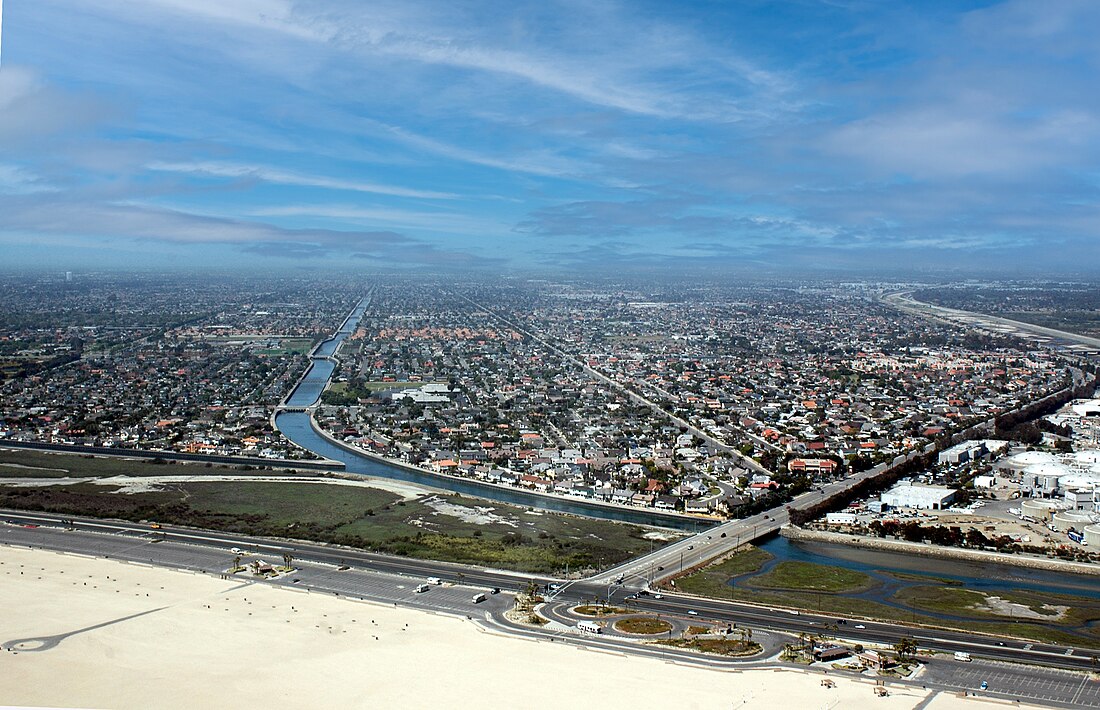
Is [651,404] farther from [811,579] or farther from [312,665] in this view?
[312,665]

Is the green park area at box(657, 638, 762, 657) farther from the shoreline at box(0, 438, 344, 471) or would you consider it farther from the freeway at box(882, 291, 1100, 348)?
the freeway at box(882, 291, 1100, 348)

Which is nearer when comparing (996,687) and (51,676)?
(51,676)

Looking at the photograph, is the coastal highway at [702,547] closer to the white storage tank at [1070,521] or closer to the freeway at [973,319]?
the white storage tank at [1070,521]

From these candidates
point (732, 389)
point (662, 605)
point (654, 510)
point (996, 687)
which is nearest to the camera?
point (996, 687)

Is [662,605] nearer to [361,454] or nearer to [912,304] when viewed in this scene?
[361,454]

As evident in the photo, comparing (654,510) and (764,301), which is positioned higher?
(764,301)

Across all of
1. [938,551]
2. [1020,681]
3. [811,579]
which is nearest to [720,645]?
[1020,681]

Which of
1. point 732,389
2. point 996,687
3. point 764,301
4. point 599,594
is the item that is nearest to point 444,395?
point 732,389

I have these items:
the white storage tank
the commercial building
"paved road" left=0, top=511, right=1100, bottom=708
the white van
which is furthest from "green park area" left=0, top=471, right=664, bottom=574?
the white storage tank

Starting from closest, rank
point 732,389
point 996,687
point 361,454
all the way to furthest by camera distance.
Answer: point 996,687 → point 361,454 → point 732,389
